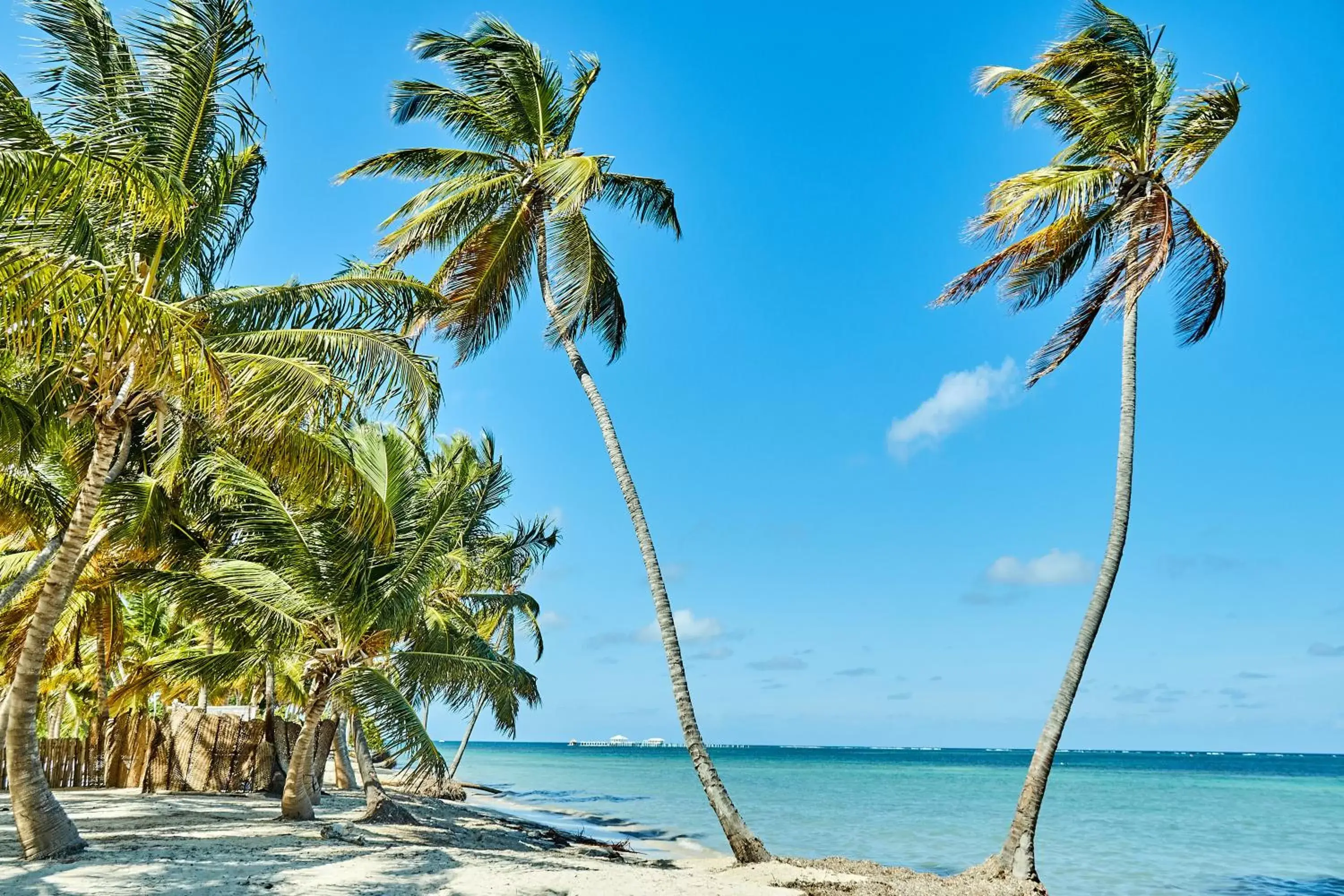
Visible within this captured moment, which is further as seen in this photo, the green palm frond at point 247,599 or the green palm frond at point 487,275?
the green palm frond at point 487,275

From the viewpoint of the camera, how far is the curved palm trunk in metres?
10.4

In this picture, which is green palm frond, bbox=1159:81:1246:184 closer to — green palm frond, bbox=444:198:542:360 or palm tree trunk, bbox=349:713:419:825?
green palm frond, bbox=444:198:542:360

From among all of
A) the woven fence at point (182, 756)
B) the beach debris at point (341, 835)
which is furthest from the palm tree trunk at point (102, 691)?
the beach debris at point (341, 835)

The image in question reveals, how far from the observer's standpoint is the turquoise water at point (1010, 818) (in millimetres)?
17812

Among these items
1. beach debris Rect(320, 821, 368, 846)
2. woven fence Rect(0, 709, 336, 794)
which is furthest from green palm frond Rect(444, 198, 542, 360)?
woven fence Rect(0, 709, 336, 794)

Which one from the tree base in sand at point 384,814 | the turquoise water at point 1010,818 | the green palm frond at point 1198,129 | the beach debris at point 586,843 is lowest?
the turquoise water at point 1010,818

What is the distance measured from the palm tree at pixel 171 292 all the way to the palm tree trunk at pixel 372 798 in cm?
508

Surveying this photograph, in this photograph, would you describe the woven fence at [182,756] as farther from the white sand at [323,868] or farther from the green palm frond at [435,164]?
the green palm frond at [435,164]

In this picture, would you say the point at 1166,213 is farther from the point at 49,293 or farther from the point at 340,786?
the point at 340,786

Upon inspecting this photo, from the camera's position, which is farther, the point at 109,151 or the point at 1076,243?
the point at 1076,243

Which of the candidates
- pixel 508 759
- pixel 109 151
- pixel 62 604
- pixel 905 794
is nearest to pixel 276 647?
pixel 62 604

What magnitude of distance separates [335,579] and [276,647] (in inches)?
63.4

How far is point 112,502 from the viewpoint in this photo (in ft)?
34.4

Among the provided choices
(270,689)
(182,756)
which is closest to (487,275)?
(270,689)
